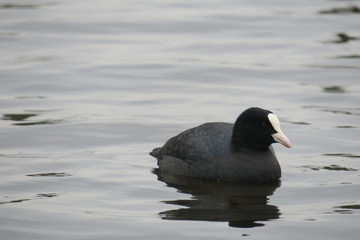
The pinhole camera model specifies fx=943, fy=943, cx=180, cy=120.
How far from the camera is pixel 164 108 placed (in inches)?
555

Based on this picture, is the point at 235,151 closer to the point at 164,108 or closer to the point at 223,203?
the point at 223,203

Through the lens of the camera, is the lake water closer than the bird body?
Yes

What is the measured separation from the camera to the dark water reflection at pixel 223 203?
361 inches

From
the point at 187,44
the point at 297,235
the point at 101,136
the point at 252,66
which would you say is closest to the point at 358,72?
the point at 252,66

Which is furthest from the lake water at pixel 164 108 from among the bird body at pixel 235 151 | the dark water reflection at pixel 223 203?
the bird body at pixel 235 151

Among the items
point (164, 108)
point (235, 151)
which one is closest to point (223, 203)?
point (235, 151)

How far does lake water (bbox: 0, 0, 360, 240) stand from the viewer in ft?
30.2

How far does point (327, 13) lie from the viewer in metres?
20.8

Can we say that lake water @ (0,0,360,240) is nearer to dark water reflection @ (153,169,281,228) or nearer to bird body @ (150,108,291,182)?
dark water reflection @ (153,169,281,228)

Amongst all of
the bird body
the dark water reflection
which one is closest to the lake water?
the dark water reflection

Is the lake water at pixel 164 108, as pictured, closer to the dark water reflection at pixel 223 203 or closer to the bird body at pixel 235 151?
the dark water reflection at pixel 223 203

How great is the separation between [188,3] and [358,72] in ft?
23.8

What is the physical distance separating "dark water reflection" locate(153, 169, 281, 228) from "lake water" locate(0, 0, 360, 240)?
0.8 inches

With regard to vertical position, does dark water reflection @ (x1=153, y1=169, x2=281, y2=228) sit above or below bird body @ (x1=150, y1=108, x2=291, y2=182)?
below
